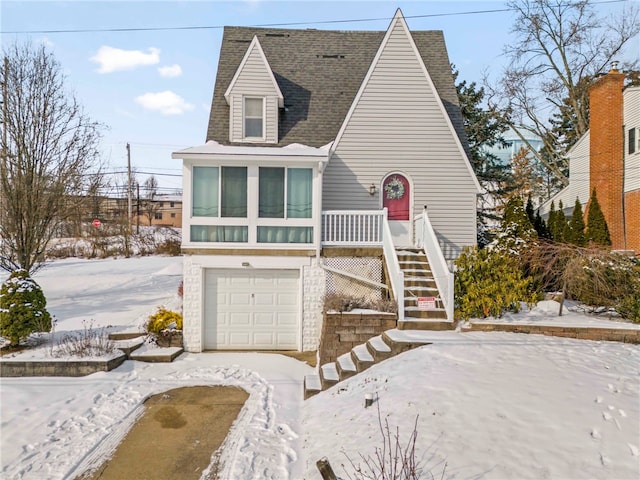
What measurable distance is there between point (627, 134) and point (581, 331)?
41.0 ft

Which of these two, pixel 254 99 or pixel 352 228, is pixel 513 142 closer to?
pixel 254 99

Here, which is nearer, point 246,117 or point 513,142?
point 246,117

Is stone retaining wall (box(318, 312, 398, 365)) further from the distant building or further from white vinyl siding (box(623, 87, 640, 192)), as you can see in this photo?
the distant building

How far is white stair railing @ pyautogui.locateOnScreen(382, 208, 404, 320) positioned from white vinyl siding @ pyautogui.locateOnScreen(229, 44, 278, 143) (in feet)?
14.9

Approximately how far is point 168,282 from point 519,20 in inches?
995

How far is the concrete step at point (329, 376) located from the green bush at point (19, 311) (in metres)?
6.41

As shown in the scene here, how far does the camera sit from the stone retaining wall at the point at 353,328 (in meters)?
7.87

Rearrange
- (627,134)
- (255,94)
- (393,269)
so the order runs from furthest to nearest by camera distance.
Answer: (627,134)
(255,94)
(393,269)

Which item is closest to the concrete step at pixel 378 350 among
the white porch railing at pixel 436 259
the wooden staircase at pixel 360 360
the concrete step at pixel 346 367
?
the wooden staircase at pixel 360 360

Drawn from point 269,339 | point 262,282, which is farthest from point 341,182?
point 269,339

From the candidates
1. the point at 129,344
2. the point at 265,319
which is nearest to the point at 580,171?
the point at 265,319

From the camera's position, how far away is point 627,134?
1542cm

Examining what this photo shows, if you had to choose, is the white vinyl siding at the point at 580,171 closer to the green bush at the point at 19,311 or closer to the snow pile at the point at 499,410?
the snow pile at the point at 499,410

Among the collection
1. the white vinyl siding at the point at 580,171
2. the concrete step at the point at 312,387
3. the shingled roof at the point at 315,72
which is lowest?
the concrete step at the point at 312,387
